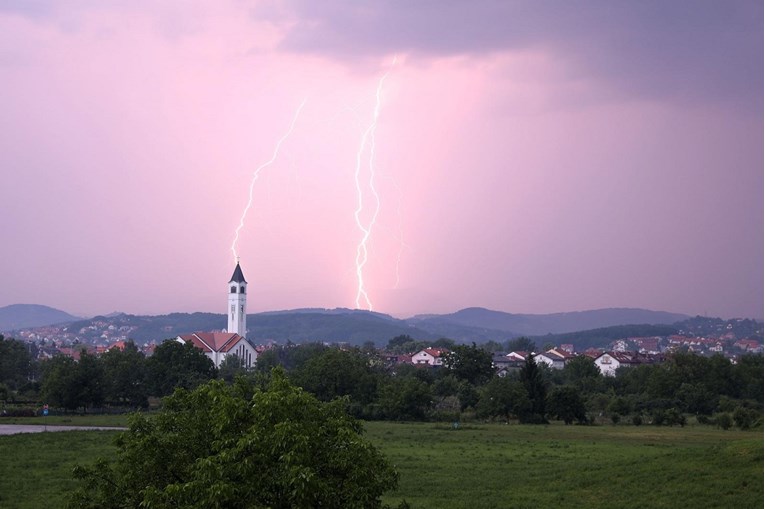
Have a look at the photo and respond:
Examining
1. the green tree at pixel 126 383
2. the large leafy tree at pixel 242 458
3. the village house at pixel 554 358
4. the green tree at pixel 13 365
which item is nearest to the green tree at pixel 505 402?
the green tree at pixel 126 383

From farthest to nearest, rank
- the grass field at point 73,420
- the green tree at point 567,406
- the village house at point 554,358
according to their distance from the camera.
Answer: the village house at point 554,358 < the green tree at point 567,406 < the grass field at point 73,420

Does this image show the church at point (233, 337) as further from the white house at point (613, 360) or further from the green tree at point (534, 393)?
the green tree at point (534, 393)

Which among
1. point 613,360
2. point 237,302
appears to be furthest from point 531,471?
point 613,360

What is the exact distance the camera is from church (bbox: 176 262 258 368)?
13138 cm

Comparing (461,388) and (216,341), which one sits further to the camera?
(216,341)

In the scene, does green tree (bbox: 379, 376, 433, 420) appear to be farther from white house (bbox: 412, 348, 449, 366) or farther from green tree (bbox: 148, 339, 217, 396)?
white house (bbox: 412, 348, 449, 366)

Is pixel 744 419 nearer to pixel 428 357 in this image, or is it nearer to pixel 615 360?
pixel 615 360

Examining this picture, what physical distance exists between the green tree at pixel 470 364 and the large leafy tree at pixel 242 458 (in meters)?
71.6

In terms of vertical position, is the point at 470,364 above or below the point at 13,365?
above

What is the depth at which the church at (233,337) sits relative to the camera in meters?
131

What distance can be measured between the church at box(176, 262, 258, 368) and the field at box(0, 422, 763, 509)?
86255 mm

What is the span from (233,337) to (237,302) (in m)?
9.27

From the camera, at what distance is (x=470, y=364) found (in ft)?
287

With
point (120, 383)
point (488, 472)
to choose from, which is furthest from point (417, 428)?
point (120, 383)
